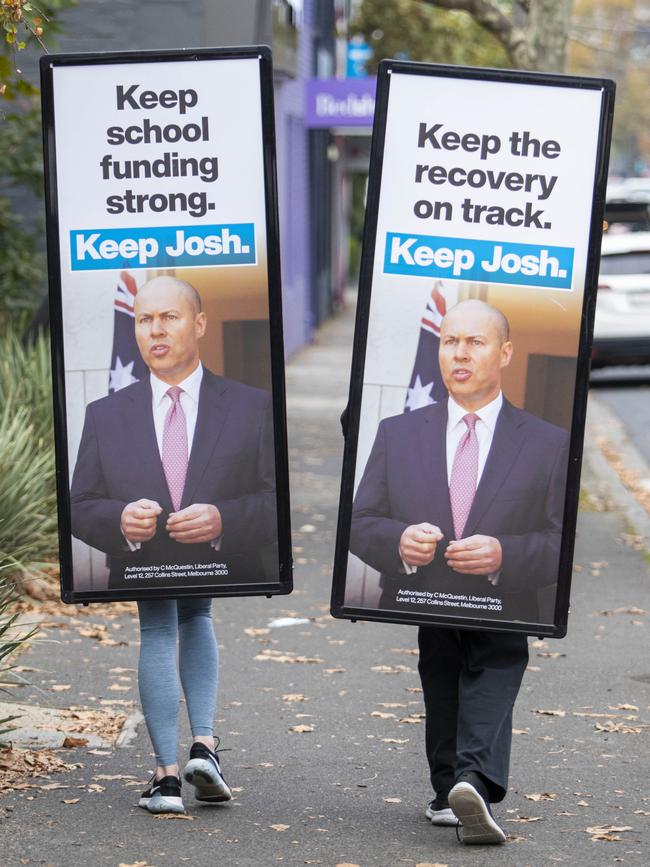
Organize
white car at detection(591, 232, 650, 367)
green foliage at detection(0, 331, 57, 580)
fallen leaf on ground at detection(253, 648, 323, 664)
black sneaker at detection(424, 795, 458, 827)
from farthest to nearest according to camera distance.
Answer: white car at detection(591, 232, 650, 367) < green foliage at detection(0, 331, 57, 580) < fallen leaf on ground at detection(253, 648, 323, 664) < black sneaker at detection(424, 795, 458, 827)

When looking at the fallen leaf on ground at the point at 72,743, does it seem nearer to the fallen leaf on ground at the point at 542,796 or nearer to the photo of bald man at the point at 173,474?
the photo of bald man at the point at 173,474

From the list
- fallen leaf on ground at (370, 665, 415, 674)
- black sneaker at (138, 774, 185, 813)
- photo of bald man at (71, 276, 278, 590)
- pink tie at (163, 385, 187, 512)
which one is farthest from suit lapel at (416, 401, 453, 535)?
fallen leaf on ground at (370, 665, 415, 674)

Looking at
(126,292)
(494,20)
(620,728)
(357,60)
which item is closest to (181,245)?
(126,292)

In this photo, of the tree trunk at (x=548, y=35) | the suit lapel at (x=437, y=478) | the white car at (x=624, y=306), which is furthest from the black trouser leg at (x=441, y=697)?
the white car at (x=624, y=306)

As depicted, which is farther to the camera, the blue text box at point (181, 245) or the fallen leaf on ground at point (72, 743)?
the fallen leaf on ground at point (72, 743)

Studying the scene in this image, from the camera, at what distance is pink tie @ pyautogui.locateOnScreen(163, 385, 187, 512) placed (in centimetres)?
506

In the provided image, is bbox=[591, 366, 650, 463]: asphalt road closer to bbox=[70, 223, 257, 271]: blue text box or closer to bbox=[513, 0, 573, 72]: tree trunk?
bbox=[513, 0, 573, 72]: tree trunk

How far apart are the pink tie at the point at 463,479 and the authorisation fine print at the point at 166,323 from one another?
0.53 meters

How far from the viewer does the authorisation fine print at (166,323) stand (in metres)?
5.00

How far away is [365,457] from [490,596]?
1.84ft

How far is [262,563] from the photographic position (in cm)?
513

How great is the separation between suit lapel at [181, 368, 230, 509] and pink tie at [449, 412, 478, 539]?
0.73 metres

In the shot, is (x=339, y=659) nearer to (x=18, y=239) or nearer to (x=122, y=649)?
(x=122, y=649)

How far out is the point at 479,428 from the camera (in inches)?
195
